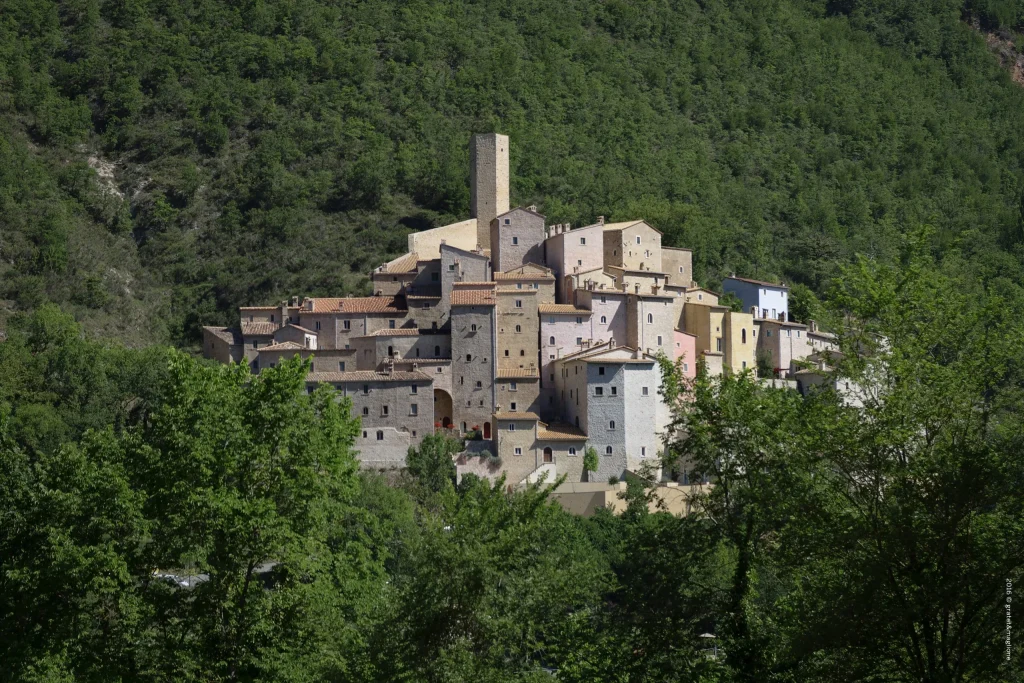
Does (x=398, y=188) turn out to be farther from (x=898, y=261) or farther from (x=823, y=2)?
(x=898, y=261)

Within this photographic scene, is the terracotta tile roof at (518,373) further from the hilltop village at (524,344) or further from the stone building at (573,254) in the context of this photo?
the stone building at (573,254)

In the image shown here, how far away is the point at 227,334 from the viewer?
81.6 metres

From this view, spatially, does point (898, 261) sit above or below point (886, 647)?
above

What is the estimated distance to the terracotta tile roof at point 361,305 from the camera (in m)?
77.8

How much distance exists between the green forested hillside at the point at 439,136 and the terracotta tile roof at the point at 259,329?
38.4 ft

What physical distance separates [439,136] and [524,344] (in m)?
47.5

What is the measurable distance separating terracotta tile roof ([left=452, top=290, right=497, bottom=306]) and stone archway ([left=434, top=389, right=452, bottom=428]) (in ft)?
14.0

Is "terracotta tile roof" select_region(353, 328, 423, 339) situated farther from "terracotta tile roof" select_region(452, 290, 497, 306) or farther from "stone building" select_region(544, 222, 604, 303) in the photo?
"stone building" select_region(544, 222, 604, 303)

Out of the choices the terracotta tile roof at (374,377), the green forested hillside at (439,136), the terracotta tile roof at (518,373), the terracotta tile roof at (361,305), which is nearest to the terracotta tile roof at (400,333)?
the terracotta tile roof at (361,305)

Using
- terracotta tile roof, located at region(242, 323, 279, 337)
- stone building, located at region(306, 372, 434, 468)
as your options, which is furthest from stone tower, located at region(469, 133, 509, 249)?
stone building, located at region(306, 372, 434, 468)

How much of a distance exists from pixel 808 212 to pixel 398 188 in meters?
29.3

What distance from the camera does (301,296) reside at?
93688 millimetres

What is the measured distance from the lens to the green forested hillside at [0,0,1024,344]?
104 metres

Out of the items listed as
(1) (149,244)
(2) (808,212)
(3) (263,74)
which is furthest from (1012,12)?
(1) (149,244)
